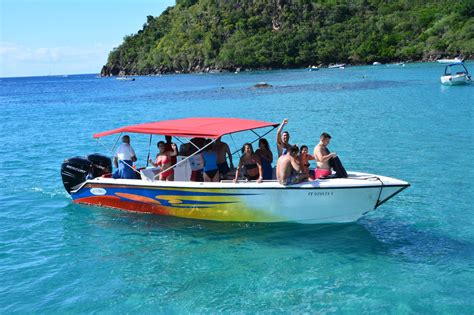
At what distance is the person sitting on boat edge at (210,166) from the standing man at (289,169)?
1.89 m

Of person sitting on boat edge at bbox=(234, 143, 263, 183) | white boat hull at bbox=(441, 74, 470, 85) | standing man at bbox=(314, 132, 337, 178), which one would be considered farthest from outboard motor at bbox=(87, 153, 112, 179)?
white boat hull at bbox=(441, 74, 470, 85)

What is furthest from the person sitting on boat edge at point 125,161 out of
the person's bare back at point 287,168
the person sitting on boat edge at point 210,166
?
the person's bare back at point 287,168

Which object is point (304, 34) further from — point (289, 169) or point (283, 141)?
point (289, 169)

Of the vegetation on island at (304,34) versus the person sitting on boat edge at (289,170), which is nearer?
the person sitting on boat edge at (289,170)

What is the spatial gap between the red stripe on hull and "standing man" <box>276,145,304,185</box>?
3.34 m

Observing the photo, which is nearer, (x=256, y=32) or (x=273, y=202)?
(x=273, y=202)

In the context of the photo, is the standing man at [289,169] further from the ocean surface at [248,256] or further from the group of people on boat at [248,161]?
the ocean surface at [248,256]

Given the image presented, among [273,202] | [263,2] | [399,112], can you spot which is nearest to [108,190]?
[273,202]

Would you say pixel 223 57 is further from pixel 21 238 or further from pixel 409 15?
pixel 21 238

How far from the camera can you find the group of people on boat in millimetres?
11276

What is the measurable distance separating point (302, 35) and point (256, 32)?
16.3 meters

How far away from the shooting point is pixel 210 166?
12398 mm

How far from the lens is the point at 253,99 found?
49.5 m

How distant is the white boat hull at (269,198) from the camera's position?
1094 cm
